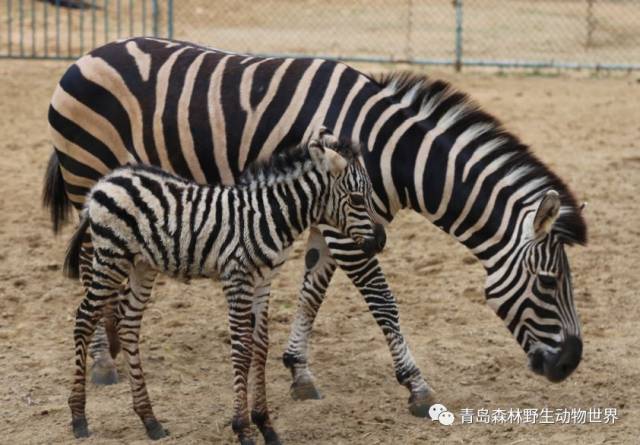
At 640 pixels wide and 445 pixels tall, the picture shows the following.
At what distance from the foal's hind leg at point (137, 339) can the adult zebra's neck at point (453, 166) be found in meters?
1.45

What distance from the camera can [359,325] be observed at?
25.6ft

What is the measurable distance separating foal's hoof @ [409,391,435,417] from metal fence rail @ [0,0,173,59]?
8906mm

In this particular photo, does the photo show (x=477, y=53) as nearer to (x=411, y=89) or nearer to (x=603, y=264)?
(x=603, y=264)

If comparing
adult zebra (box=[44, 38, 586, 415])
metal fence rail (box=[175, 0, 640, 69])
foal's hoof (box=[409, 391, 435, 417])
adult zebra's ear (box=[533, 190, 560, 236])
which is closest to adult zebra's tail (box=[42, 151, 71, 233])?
adult zebra (box=[44, 38, 586, 415])

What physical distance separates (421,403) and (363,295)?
73 cm

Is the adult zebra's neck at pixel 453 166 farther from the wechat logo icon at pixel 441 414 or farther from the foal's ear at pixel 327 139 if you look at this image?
the wechat logo icon at pixel 441 414

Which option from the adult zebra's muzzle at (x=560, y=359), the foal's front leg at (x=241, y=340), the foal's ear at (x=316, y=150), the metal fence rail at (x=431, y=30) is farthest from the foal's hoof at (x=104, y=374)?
the metal fence rail at (x=431, y=30)

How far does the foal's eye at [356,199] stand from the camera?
578cm

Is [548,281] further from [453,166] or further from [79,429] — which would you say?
[79,429]

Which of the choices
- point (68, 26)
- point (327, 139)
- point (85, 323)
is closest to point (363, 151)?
point (327, 139)

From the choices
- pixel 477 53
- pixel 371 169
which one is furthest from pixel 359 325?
pixel 477 53

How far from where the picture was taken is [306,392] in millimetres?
6664

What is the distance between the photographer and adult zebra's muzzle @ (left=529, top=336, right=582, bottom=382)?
5980 mm

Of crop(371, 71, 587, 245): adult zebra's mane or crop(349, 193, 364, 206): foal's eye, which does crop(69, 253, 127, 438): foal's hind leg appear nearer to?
crop(349, 193, 364, 206): foal's eye
